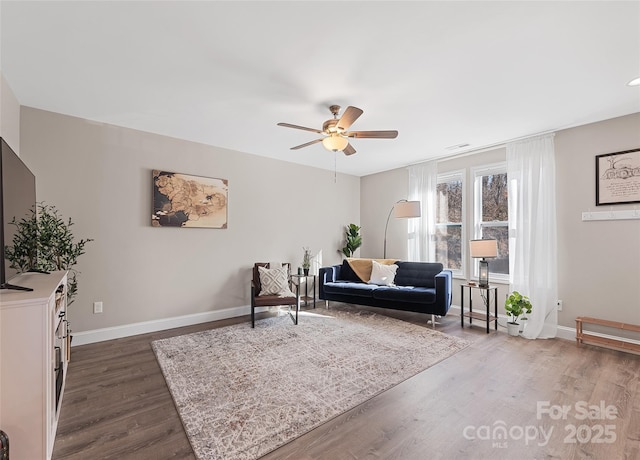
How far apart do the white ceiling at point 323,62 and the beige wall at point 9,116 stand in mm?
89

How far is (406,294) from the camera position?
416cm

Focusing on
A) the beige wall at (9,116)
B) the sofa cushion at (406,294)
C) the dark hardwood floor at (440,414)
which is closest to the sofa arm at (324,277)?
the sofa cushion at (406,294)

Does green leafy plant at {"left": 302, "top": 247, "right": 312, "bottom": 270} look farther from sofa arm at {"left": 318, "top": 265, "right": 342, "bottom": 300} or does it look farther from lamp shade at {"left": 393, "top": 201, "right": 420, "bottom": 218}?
lamp shade at {"left": 393, "top": 201, "right": 420, "bottom": 218}

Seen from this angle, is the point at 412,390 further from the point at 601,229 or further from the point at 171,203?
the point at 171,203

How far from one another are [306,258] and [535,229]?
3.41 m

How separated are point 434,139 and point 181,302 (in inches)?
163

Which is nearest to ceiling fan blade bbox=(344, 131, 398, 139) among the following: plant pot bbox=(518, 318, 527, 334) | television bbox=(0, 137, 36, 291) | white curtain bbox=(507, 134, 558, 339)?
white curtain bbox=(507, 134, 558, 339)

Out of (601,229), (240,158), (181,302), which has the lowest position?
(181,302)

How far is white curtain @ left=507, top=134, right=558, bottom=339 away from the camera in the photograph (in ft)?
12.0

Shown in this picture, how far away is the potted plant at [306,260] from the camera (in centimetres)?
510

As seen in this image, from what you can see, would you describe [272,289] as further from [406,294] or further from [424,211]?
[424,211]

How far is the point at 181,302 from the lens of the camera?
4.01 meters

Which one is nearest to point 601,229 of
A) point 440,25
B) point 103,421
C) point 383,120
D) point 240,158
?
point 383,120

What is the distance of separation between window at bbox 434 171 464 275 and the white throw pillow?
0.87 metres
